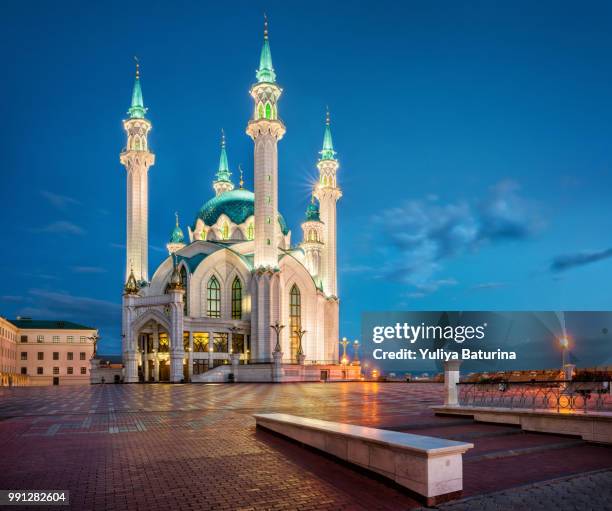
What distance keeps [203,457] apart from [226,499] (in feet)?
9.37

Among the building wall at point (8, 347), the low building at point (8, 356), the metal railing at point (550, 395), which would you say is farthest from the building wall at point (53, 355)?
the metal railing at point (550, 395)

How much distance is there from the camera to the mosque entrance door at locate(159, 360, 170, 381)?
202 ft

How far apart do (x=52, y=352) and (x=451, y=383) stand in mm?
81593

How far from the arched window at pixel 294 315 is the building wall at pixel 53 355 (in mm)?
33796

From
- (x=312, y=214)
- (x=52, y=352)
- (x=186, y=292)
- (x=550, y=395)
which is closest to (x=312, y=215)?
(x=312, y=214)

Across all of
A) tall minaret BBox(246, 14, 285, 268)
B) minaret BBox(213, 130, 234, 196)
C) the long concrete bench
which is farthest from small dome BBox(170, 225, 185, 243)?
the long concrete bench

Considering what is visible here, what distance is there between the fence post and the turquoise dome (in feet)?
209

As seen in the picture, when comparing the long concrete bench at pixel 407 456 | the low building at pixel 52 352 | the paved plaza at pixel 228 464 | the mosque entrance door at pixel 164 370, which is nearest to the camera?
the long concrete bench at pixel 407 456

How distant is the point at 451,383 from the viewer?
16.8 metres

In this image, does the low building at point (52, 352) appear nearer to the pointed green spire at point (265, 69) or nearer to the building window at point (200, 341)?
the building window at point (200, 341)

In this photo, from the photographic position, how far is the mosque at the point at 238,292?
59719 mm

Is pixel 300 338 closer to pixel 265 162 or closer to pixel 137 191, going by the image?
pixel 265 162

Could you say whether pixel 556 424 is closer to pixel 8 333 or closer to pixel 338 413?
pixel 338 413

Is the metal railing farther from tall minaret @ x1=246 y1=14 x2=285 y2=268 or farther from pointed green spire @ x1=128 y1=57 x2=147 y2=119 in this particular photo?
pointed green spire @ x1=128 y1=57 x2=147 y2=119
